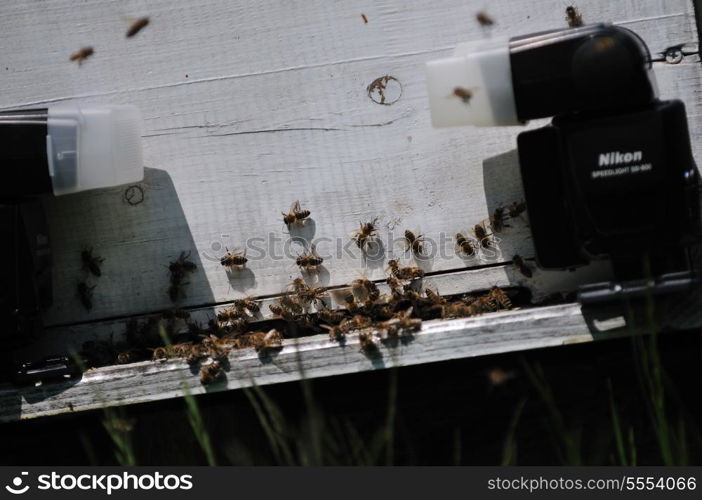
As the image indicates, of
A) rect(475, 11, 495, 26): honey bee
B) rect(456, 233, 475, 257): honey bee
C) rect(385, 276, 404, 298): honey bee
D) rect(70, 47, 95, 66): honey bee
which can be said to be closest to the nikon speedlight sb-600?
rect(475, 11, 495, 26): honey bee

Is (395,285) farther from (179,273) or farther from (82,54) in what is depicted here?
(82,54)

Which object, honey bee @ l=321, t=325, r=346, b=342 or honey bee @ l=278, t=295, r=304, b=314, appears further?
honey bee @ l=278, t=295, r=304, b=314

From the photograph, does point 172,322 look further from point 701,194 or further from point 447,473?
point 701,194

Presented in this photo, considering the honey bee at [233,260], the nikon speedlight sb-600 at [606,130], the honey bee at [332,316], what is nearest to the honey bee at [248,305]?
the honey bee at [233,260]

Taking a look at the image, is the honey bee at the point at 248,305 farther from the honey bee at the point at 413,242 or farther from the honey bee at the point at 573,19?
the honey bee at the point at 573,19

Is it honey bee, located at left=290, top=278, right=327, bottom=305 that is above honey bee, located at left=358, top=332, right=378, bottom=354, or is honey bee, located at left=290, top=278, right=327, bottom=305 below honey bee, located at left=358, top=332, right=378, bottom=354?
above

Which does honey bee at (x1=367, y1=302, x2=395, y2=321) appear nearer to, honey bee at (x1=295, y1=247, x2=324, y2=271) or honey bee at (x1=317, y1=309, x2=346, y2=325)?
honey bee at (x1=317, y1=309, x2=346, y2=325)

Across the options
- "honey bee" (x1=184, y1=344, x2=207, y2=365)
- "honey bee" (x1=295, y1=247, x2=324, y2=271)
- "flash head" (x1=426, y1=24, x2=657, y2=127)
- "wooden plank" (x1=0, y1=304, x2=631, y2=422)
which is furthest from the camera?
"honey bee" (x1=295, y1=247, x2=324, y2=271)
